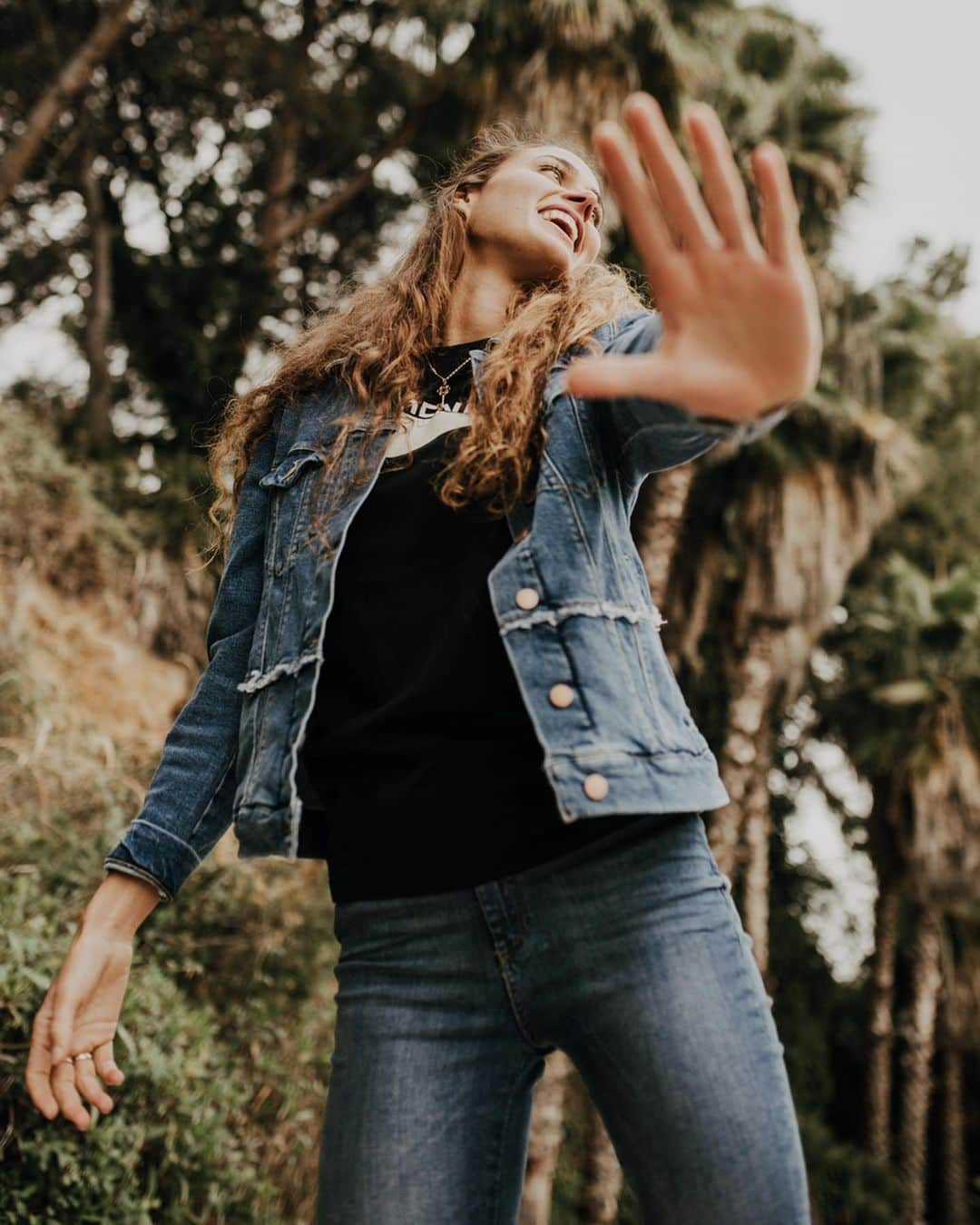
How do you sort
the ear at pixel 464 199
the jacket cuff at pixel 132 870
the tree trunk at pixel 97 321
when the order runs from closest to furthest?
the jacket cuff at pixel 132 870
the ear at pixel 464 199
the tree trunk at pixel 97 321

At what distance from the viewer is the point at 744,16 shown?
10648mm

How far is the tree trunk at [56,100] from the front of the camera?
8.19 metres

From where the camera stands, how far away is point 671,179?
101 cm

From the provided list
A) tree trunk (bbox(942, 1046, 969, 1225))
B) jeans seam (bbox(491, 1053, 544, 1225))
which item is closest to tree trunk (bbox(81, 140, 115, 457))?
jeans seam (bbox(491, 1053, 544, 1225))

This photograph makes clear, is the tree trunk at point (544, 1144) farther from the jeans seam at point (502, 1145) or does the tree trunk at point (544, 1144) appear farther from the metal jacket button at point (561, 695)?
the metal jacket button at point (561, 695)

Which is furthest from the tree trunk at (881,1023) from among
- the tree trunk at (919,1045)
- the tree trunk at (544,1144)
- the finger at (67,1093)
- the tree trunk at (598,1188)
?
the finger at (67,1093)

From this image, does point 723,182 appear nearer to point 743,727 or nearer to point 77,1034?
point 77,1034

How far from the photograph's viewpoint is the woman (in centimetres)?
104

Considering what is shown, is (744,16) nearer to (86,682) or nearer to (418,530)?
(86,682)

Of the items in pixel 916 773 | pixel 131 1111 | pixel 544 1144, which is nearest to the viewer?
pixel 131 1111

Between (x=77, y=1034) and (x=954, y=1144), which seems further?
(x=954, y=1144)

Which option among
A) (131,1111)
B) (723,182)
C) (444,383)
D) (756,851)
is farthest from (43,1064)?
(756,851)

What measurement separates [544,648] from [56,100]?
898 cm

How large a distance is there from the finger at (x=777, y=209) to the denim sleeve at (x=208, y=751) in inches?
36.7
